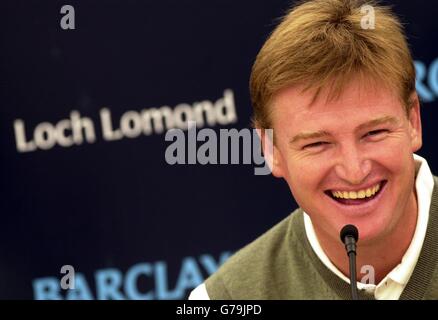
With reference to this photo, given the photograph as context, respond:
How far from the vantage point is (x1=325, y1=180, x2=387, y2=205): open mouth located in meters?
2.01

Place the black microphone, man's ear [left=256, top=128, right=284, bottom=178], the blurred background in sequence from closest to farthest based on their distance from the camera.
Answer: the black microphone < man's ear [left=256, top=128, right=284, bottom=178] < the blurred background

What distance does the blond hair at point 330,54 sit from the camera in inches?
78.0

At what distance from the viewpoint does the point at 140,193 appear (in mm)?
3408

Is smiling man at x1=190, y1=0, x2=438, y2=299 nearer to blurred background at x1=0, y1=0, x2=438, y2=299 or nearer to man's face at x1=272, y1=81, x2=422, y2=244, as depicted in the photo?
man's face at x1=272, y1=81, x2=422, y2=244

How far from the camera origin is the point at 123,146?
3.40 metres

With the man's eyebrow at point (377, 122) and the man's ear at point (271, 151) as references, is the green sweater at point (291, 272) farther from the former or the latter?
the man's eyebrow at point (377, 122)

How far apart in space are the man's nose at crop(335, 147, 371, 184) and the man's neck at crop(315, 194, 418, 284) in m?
0.19

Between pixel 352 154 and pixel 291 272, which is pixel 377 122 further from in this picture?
pixel 291 272

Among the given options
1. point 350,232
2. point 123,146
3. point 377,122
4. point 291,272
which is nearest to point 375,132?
point 377,122

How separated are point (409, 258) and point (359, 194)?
0.70 feet

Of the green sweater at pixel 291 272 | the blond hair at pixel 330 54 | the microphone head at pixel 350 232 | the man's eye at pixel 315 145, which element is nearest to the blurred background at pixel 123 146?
the green sweater at pixel 291 272

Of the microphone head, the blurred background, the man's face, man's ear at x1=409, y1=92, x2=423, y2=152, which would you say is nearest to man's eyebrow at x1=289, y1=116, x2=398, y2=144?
the man's face

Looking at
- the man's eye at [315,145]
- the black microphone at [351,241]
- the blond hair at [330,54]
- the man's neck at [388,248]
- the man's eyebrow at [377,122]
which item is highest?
the blond hair at [330,54]
